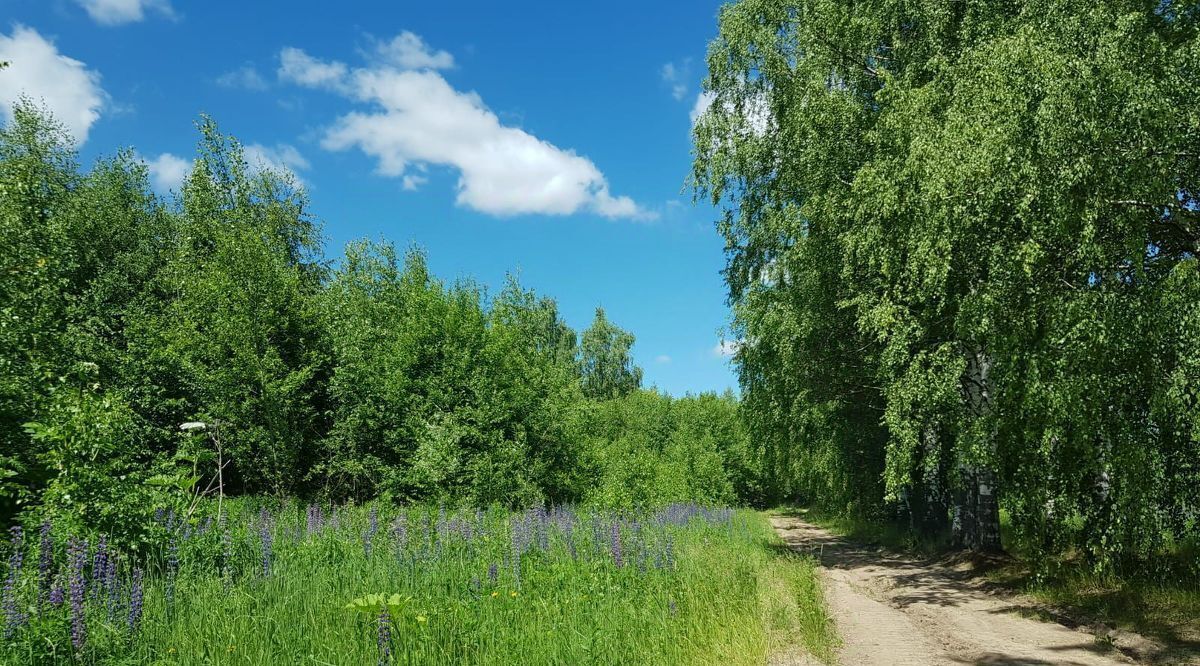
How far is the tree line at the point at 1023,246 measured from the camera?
733cm

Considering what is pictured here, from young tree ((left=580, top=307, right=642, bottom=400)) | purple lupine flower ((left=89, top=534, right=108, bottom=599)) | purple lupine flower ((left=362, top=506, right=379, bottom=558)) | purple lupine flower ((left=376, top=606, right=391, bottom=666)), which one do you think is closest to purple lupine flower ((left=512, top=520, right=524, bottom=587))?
purple lupine flower ((left=362, top=506, right=379, bottom=558))

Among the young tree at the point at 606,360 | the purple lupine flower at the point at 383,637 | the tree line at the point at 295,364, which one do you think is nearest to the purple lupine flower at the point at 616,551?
the purple lupine flower at the point at 383,637

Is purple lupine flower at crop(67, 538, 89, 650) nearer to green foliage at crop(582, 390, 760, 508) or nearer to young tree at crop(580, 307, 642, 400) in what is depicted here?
green foliage at crop(582, 390, 760, 508)

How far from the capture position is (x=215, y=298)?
1919cm

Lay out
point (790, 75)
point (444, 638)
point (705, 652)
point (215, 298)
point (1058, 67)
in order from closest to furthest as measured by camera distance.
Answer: point (444, 638) < point (705, 652) < point (1058, 67) < point (790, 75) < point (215, 298)

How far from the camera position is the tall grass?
Answer: 4965 mm

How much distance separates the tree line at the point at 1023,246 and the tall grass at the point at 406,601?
3.71 meters

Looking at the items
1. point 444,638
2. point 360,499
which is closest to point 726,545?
point 444,638

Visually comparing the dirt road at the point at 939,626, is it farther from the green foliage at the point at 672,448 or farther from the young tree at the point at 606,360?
the young tree at the point at 606,360

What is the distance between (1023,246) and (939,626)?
5027 millimetres

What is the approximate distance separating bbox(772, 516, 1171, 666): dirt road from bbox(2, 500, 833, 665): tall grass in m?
0.68

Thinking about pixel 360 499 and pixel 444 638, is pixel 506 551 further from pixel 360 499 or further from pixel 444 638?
pixel 360 499

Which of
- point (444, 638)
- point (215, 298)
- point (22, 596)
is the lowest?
point (444, 638)

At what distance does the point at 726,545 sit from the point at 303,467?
14.5 metres
